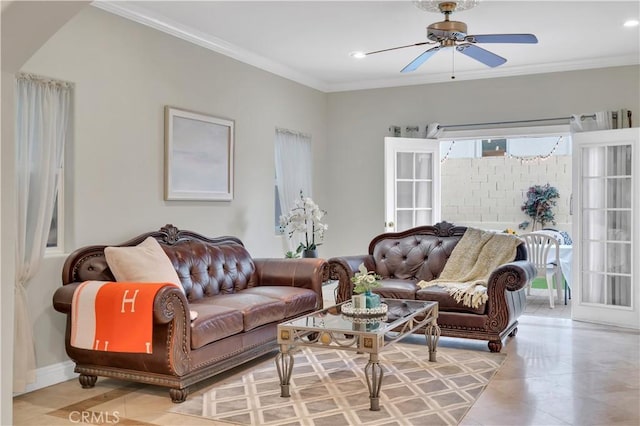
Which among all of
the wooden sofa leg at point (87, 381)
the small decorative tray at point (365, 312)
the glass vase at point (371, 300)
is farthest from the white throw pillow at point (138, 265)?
the glass vase at point (371, 300)

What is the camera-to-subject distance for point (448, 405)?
3.42 meters

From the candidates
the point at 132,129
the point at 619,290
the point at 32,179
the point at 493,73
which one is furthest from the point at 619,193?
the point at 32,179

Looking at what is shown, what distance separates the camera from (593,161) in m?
6.02

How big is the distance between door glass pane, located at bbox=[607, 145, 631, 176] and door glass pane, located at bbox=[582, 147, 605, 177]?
6cm

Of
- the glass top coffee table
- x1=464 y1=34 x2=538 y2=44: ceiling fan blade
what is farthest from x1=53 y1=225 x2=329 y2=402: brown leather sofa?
x1=464 y1=34 x2=538 y2=44: ceiling fan blade

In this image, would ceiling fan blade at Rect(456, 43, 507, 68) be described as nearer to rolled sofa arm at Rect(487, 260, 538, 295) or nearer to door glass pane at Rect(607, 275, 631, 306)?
rolled sofa arm at Rect(487, 260, 538, 295)

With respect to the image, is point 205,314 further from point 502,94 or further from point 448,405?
point 502,94

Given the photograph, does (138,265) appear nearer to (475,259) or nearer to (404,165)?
(475,259)

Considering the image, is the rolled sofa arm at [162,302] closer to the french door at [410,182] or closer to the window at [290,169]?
the window at [290,169]

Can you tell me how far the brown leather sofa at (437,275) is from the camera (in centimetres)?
464

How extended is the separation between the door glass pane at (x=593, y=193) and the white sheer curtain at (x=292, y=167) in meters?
3.07

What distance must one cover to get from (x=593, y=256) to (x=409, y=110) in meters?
2.67

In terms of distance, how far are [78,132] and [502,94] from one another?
15.2 ft

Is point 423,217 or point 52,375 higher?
point 423,217
